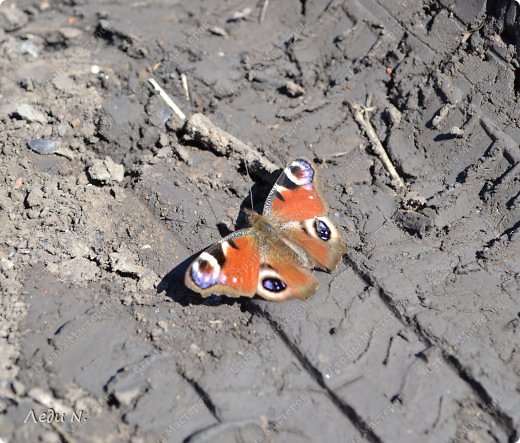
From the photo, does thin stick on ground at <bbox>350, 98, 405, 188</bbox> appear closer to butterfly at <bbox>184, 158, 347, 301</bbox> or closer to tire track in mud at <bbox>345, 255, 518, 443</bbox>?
butterfly at <bbox>184, 158, 347, 301</bbox>

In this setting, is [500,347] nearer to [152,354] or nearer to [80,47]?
[152,354]

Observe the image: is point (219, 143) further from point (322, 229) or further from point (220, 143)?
point (322, 229)

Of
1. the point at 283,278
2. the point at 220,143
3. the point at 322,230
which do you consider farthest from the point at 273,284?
the point at 220,143

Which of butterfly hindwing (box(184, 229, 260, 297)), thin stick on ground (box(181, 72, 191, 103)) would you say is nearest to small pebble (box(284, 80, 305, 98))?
thin stick on ground (box(181, 72, 191, 103))

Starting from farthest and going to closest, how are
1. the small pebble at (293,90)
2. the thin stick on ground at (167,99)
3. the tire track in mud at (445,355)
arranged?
the small pebble at (293,90), the thin stick on ground at (167,99), the tire track in mud at (445,355)

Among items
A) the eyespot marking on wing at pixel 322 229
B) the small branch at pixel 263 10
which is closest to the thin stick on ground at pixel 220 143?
the eyespot marking on wing at pixel 322 229

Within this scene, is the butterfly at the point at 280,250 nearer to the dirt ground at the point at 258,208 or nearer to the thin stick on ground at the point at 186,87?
the dirt ground at the point at 258,208
